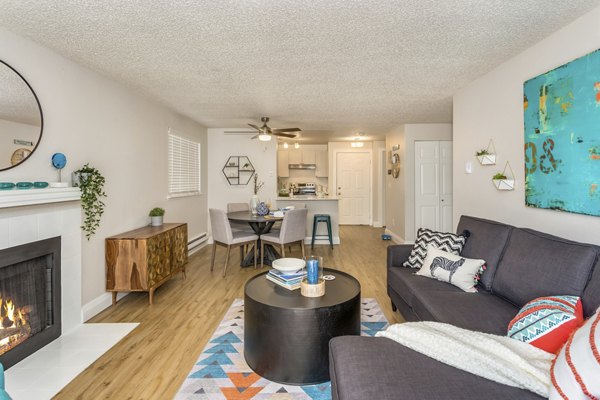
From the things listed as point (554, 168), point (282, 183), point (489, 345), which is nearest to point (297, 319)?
point (489, 345)

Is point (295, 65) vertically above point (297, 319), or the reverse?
point (295, 65)

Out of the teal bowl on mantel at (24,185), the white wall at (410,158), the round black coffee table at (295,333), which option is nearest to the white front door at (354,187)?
the white wall at (410,158)

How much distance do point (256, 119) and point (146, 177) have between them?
2.12 m

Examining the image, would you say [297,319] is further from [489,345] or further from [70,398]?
[70,398]

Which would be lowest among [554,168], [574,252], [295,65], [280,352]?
[280,352]

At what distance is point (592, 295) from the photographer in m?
1.55

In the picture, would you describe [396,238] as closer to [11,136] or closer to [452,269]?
[452,269]

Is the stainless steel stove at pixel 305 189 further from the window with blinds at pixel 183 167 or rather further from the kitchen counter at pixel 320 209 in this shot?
the window with blinds at pixel 183 167

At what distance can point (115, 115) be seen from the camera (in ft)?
11.2

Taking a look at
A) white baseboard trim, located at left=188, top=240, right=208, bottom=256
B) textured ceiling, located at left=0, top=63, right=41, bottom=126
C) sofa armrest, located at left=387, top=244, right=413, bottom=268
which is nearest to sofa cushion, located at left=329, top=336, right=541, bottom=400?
sofa armrest, located at left=387, top=244, right=413, bottom=268

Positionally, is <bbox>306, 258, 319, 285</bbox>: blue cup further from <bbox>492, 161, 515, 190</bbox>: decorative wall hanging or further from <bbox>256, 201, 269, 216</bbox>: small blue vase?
<bbox>256, 201, 269, 216</bbox>: small blue vase

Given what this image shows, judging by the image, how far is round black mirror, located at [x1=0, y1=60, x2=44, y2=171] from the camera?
217 centimetres

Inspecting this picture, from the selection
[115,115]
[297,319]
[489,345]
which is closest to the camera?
[489,345]

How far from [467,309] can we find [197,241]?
484 centimetres
